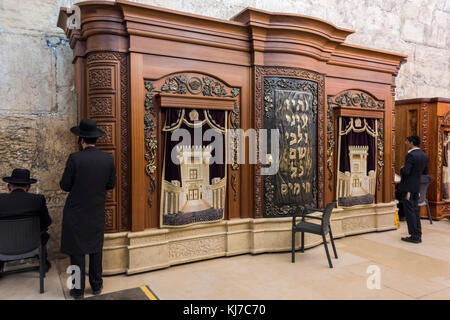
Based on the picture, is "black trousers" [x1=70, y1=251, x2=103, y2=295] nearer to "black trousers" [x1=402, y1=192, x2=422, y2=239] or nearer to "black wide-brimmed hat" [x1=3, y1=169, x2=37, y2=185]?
"black wide-brimmed hat" [x1=3, y1=169, x2=37, y2=185]

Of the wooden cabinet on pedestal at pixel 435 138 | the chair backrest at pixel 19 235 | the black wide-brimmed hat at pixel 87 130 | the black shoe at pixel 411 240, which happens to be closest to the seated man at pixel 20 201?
the chair backrest at pixel 19 235

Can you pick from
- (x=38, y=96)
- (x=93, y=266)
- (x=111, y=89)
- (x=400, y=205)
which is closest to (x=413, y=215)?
(x=400, y=205)

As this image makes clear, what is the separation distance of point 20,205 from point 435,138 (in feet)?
21.0

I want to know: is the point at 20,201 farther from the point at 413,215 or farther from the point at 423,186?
the point at 423,186

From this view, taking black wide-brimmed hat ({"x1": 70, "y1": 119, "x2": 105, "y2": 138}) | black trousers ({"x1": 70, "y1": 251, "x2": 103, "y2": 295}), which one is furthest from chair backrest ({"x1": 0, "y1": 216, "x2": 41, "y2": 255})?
black wide-brimmed hat ({"x1": 70, "y1": 119, "x2": 105, "y2": 138})

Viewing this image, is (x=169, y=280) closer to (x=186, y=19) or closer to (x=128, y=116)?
(x=128, y=116)

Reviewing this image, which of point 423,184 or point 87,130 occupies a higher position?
point 87,130

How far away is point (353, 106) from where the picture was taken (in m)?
5.13

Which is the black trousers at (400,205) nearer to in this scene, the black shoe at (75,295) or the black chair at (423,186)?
the black chair at (423,186)

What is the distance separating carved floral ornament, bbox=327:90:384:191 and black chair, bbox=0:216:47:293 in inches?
148

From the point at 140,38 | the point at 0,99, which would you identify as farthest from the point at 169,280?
the point at 0,99

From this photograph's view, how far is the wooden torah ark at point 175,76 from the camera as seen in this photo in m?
3.54

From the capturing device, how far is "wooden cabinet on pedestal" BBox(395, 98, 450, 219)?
6.04 m

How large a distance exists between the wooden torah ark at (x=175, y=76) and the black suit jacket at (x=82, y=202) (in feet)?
1.62
